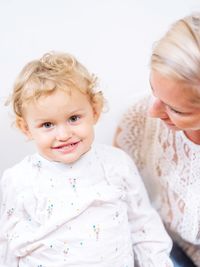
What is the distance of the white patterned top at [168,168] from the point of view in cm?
135

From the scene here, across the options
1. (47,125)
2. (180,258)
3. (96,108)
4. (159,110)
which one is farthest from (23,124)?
(180,258)

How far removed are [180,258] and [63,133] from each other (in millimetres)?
567

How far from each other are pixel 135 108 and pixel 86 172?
0.98ft

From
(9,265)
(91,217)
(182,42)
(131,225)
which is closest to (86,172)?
(91,217)

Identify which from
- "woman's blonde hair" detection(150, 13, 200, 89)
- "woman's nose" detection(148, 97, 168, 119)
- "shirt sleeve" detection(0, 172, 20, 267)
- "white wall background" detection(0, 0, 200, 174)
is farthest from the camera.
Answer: "white wall background" detection(0, 0, 200, 174)

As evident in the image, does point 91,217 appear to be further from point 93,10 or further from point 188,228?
point 93,10

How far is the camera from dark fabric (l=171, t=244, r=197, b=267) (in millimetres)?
1429

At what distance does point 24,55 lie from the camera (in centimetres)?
143

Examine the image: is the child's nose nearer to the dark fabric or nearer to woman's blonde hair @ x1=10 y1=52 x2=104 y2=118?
woman's blonde hair @ x1=10 y1=52 x2=104 y2=118

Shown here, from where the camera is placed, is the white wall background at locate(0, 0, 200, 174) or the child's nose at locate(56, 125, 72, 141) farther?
the white wall background at locate(0, 0, 200, 174)

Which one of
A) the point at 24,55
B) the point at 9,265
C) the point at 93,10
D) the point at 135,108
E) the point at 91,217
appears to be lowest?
the point at 9,265

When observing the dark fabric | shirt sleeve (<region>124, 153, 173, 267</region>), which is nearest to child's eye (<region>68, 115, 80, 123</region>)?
shirt sleeve (<region>124, 153, 173, 267</region>)

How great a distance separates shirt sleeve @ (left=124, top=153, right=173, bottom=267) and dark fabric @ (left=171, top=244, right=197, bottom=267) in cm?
10

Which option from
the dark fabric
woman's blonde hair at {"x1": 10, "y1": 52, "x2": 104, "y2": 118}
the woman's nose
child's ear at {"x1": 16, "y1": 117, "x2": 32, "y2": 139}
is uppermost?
woman's blonde hair at {"x1": 10, "y1": 52, "x2": 104, "y2": 118}
